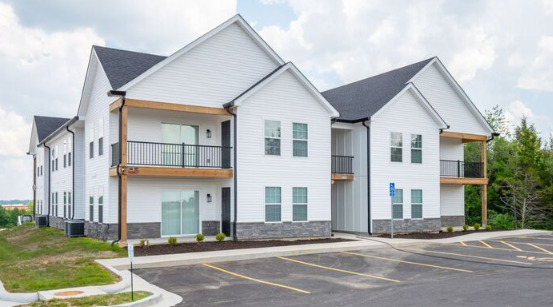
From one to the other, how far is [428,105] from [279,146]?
8552 millimetres

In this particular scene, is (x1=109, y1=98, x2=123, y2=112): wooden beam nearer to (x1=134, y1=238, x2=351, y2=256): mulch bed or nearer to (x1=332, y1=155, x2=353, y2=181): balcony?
(x1=134, y1=238, x2=351, y2=256): mulch bed

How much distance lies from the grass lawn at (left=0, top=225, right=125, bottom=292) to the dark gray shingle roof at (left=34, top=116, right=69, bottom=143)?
15.2 metres

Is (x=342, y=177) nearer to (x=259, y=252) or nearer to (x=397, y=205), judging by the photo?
(x=397, y=205)

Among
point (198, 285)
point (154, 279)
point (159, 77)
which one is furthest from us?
point (159, 77)

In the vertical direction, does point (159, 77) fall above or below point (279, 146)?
above

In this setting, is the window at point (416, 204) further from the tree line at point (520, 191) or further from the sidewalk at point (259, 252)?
the tree line at point (520, 191)

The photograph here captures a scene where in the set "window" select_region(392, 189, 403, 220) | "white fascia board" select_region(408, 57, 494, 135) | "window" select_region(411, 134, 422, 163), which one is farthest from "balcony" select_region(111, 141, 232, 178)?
"white fascia board" select_region(408, 57, 494, 135)

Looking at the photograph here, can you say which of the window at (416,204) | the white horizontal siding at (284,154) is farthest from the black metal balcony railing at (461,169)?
the white horizontal siding at (284,154)

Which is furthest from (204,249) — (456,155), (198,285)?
(456,155)

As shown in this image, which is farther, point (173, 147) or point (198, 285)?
point (173, 147)

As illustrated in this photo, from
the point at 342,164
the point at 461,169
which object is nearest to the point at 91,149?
the point at 342,164

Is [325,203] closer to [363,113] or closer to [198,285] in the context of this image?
[363,113]

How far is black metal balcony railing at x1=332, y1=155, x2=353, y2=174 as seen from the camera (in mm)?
26781

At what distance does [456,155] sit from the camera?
32094 millimetres
